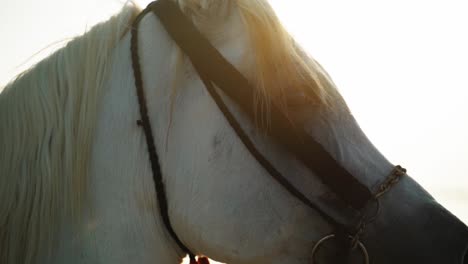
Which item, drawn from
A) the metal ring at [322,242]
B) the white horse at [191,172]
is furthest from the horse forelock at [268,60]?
the metal ring at [322,242]

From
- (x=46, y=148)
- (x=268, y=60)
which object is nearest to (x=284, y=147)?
(x=268, y=60)

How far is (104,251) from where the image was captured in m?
2.03

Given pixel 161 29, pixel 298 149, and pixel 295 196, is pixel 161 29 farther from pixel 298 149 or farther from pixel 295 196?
pixel 295 196

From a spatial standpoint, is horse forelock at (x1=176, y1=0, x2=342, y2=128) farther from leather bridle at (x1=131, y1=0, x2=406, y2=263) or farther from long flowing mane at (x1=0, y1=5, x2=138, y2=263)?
long flowing mane at (x1=0, y1=5, x2=138, y2=263)

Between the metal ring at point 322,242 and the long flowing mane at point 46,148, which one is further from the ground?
the long flowing mane at point 46,148

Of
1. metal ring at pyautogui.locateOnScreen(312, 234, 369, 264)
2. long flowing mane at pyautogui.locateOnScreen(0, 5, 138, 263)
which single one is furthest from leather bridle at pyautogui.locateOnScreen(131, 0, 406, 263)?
long flowing mane at pyautogui.locateOnScreen(0, 5, 138, 263)

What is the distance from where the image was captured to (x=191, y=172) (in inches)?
82.4

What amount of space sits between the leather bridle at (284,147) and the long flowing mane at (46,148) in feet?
0.96

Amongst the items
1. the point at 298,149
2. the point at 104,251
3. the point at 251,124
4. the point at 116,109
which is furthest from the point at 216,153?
the point at 104,251

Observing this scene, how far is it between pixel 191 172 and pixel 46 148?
0.67 meters

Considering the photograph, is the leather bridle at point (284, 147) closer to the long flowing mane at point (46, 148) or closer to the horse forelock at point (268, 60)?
the horse forelock at point (268, 60)

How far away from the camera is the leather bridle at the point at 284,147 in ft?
6.84

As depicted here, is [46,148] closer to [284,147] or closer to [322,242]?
[284,147]

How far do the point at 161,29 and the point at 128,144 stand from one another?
0.60 metres
